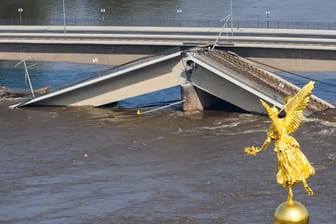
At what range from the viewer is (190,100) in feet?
153

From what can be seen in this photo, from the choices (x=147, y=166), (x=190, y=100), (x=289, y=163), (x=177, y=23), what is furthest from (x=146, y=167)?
(x=177, y=23)

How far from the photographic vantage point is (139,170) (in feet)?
117

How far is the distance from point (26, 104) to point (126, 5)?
123 feet

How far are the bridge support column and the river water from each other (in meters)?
0.54

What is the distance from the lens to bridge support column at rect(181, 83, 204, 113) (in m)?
46.5

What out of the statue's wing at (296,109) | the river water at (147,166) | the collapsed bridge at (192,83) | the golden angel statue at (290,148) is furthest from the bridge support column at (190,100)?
the statue's wing at (296,109)

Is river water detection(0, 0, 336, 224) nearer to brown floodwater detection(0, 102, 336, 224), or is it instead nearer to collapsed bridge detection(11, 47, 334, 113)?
brown floodwater detection(0, 102, 336, 224)

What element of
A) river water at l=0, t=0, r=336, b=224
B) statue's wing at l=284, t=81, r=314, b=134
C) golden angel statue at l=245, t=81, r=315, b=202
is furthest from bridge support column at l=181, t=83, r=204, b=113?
statue's wing at l=284, t=81, r=314, b=134

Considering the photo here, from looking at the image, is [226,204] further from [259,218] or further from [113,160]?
[113,160]

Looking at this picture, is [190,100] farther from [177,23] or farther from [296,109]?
[296,109]

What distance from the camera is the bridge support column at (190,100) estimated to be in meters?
46.5

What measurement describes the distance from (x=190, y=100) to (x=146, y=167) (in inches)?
422

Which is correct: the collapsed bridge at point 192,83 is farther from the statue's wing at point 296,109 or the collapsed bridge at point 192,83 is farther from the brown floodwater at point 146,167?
the statue's wing at point 296,109

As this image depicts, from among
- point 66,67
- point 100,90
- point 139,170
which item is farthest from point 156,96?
point 139,170
